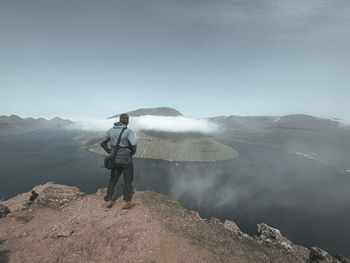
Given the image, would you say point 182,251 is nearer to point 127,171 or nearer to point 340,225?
point 127,171

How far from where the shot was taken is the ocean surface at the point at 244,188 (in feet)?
214

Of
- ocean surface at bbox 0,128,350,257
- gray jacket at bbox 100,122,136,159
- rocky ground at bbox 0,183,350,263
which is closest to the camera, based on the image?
rocky ground at bbox 0,183,350,263

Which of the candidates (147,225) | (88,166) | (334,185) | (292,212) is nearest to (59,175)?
(88,166)

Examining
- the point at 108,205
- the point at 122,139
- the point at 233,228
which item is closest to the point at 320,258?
the point at 233,228

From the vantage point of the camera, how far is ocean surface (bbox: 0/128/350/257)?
65250mm

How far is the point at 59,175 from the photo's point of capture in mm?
104562

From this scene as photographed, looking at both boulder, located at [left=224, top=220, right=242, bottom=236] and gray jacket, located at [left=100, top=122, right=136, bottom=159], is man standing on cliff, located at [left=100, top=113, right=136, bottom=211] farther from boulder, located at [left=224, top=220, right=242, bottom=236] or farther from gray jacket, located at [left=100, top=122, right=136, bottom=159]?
boulder, located at [left=224, top=220, right=242, bottom=236]

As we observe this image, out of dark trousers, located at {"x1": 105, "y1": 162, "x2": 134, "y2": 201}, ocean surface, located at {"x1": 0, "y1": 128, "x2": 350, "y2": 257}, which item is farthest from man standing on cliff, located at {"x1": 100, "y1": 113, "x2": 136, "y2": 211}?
ocean surface, located at {"x1": 0, "y1": 128, "x2": 350, "y2": 257}

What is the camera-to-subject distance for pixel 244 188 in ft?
329

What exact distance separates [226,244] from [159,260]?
3.53 m

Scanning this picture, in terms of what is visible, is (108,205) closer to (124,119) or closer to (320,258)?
(124,119)

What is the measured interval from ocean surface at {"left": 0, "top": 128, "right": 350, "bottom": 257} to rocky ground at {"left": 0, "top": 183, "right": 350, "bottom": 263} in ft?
224

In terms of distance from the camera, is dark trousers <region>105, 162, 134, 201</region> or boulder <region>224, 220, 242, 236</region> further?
boulder <region>224, 220, 242, 236</region>

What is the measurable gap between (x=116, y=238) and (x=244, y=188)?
113222 millimetres
